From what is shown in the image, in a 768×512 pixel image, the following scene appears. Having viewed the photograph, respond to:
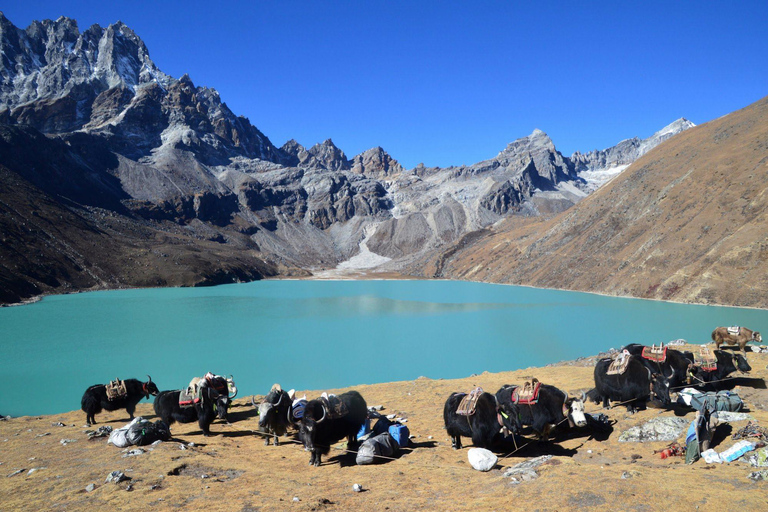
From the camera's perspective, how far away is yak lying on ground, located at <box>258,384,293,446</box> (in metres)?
11.3

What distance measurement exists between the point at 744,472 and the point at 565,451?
328 cm

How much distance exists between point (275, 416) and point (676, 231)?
65168 millimetres

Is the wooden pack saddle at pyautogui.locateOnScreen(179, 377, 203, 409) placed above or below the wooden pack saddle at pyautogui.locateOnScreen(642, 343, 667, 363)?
above

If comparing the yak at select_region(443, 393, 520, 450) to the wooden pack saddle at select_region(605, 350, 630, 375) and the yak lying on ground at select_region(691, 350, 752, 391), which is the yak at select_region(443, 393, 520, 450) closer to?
the wooden pack saddle at select_region(605, 350, 630, 375)

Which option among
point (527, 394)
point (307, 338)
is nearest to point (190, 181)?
point (307, 338)

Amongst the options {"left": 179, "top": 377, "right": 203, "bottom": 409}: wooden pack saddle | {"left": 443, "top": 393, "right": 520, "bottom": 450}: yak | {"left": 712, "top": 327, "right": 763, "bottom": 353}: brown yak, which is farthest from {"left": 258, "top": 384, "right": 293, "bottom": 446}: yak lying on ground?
{"left": 712, "top": 327, "right": 763, "bottom": 353}: brown yak

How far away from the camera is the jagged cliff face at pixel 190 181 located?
453 feet

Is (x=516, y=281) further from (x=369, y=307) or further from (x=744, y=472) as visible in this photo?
(x=744, y=472)

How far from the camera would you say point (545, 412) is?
9.82 meters

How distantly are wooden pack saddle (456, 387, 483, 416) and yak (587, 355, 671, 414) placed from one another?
4505 millimetres

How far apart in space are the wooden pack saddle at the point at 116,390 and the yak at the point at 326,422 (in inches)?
292

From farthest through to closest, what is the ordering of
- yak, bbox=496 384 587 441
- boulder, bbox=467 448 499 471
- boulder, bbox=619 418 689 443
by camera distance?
yak, bbox=496 384 587 441 → boulder, bbox=619 418 689 443 → boulder, bbox=467 448 499 471

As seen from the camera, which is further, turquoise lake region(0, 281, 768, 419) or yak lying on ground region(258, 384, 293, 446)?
turquoise lake region(0, 281, 768, 419)

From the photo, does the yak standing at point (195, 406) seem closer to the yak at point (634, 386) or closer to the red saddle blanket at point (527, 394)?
the red saddle blanket at point (527, 394)
